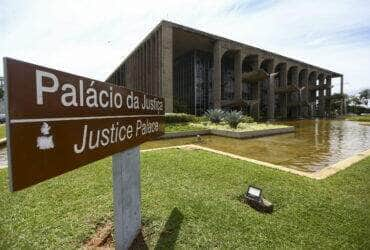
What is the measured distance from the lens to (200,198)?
5535mm

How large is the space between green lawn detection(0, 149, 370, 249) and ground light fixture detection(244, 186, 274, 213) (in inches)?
5.7

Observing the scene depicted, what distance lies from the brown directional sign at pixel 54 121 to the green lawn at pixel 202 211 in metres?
2.03

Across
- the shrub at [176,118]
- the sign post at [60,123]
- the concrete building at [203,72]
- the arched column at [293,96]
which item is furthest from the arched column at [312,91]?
the sign post at [60,123]

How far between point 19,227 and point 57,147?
3.19 meters

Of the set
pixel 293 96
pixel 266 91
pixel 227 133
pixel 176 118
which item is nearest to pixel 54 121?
pixel 227 133

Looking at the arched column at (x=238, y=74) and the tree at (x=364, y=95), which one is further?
the tree at (x=364, y=95)

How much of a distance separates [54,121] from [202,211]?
3499mm

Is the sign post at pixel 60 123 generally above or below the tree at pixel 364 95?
below

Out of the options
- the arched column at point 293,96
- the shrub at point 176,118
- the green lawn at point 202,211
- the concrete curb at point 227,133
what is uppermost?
the arched column at point 293,96

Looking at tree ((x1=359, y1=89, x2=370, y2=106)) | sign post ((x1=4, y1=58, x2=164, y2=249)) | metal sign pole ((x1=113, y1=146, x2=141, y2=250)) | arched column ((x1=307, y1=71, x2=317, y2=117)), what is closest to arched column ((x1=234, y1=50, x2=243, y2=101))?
arched column ((x1=307, y1=71, x2=317, y2=117))

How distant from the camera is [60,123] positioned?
2199 millimetres

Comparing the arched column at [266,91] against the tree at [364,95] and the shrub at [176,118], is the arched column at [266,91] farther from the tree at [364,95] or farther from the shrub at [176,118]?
the tree at [364,95]

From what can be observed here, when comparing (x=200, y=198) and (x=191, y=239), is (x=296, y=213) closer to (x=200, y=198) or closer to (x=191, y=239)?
(x=200, y=198)

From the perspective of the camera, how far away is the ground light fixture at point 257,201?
5.24 metres
